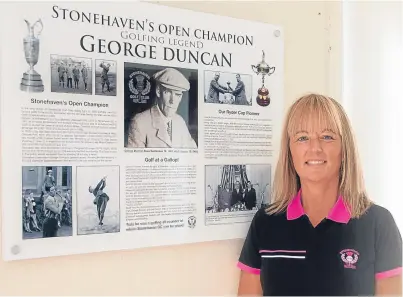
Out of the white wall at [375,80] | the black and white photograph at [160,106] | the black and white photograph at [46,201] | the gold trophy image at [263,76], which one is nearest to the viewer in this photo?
the black and white photograph at [46,201]

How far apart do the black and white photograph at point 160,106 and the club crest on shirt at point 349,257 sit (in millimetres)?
449

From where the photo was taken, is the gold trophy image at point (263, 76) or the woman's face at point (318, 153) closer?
the woman's face at point (318, 153)

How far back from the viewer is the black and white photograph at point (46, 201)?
973 millimetres

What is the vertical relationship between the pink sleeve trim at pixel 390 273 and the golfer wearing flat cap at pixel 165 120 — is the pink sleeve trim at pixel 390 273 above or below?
below

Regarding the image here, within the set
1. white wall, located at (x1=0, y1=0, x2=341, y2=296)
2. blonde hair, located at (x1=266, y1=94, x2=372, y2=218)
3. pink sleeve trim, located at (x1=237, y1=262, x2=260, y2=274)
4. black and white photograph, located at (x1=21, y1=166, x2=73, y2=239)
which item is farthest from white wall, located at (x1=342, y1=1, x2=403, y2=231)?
black and white photograph, located at (x1=21, y1=166, x2=73, y2=239)

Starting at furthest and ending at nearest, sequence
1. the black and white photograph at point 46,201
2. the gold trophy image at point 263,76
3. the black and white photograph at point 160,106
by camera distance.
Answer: the gold trophy image at point 263,76
the black and white photograph at point 160,106
the black and white photograph at point 46,201

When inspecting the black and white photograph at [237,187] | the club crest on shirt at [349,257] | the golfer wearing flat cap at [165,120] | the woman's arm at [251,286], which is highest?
the golfer wearing flat cap at [165,120]

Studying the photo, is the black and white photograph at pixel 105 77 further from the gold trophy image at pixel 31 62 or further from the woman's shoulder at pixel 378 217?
the woman's shoulder at pixel 378 217

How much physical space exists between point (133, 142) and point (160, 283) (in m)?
0.36

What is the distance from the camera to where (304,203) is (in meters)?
1.17

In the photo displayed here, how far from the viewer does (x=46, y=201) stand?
0.99 meters

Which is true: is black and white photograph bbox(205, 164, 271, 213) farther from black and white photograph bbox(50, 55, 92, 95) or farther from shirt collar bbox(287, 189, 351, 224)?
black and white photograph bbox(50, 55, 92, 95)

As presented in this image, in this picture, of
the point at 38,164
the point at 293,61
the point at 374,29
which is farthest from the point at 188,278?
the point at 374,29

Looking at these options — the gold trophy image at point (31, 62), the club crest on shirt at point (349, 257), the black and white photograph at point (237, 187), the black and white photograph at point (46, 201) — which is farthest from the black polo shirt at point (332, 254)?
the gold trophy image at point (31, 62)
